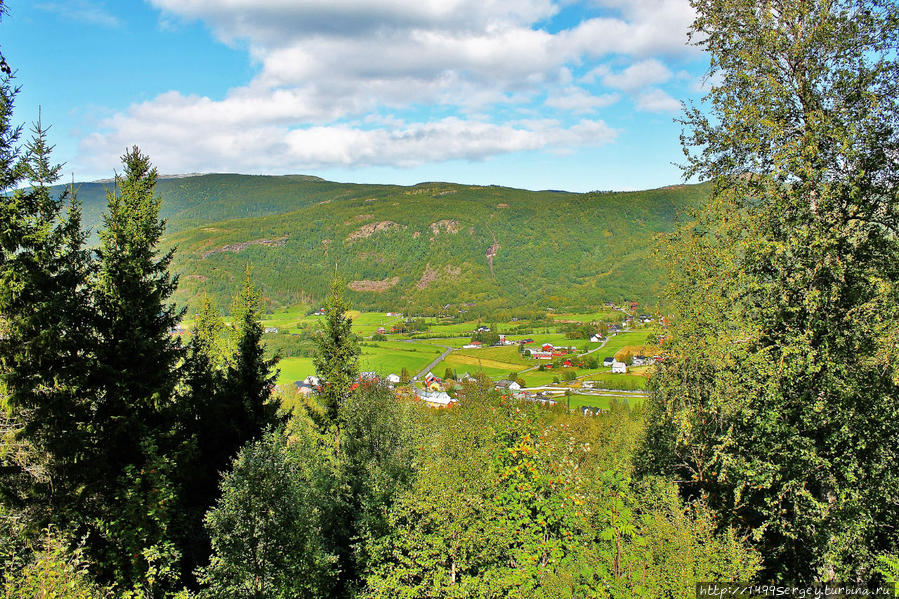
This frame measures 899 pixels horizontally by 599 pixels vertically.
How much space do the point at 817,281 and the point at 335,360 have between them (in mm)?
20426

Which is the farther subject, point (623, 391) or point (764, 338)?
point (623, 391)

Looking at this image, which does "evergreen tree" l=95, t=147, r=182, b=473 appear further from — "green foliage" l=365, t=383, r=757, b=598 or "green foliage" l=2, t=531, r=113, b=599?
"green foliage" l=365, t=383, r=757, b=598

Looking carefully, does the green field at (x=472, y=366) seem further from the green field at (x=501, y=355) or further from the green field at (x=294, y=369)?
the green field at (x=294, y=369)

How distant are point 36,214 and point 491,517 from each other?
1306cm

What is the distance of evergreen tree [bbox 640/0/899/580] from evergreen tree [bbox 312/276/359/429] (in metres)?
18.5

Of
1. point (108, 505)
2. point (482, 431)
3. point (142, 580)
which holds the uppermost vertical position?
point (482, 431)

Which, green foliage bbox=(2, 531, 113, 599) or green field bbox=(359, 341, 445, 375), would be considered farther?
green field bbox=(359, 341, 445, 375)

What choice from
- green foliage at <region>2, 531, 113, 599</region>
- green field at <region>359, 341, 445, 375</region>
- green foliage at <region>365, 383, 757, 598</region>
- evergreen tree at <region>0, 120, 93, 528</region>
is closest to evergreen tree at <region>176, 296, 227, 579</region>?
evergreen tree at <region>0, 120, 93, 528</region>

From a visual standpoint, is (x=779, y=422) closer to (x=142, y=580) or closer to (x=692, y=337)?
(x=692, y=337)

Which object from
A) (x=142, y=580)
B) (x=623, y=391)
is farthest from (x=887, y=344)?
(x=623, y=391)

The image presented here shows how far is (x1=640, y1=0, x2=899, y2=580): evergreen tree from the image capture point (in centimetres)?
683

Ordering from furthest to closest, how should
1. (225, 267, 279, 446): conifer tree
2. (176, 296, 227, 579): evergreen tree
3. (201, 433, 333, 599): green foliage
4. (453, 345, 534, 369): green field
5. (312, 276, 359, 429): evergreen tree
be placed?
(453, 345, 534, 369): green field, (312, 276, 359, 429): evergreen tree, (225, 267, 279, 446): conifer tree, (176, 296, 227, 579): evergreen tree, (201, 433, 333, 599): green foliage

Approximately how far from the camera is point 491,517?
995 centimetres

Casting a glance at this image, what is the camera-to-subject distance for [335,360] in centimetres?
2370
